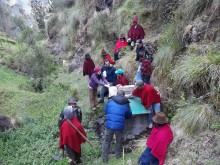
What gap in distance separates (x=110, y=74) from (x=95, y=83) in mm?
610

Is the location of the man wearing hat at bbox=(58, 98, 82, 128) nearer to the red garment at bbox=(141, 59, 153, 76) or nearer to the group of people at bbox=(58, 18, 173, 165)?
the group of people at bbox=(58, 18, 173, 165)

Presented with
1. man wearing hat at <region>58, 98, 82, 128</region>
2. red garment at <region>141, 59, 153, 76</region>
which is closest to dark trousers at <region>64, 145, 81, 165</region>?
man wearing hat at <region>58, 98, 82, 128</region>

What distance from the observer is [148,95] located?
7.87 meters

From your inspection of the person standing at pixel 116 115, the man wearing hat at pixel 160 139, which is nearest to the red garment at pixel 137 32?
the person standing at pixel 116 115

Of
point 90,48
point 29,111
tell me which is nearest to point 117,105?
point 29,111

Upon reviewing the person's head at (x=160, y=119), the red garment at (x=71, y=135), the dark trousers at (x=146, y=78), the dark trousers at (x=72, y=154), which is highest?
the dark trousers at (x=146, y=78)

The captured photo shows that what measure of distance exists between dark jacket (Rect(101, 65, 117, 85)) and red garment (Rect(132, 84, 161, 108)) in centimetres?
219

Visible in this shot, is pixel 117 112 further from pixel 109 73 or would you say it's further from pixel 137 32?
pixel 137 32

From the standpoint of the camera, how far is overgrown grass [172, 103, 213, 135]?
20.4 feet

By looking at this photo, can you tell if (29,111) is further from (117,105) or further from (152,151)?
(152,151)

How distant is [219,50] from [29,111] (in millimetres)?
9143

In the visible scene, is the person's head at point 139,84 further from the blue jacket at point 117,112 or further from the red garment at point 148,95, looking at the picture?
the blue jacket at point 117,112

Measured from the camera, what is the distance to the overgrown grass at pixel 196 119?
245 inches

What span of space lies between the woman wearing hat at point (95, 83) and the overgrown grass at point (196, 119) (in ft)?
12.4
